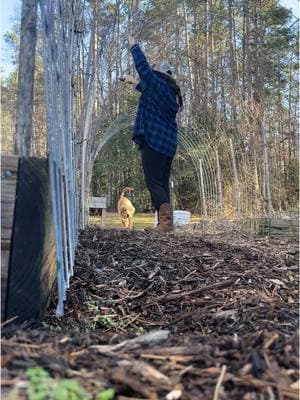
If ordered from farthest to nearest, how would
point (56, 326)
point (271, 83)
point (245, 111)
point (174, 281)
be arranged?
point (271, 83), point (245, 111), point (174, 281), point (56, 326)

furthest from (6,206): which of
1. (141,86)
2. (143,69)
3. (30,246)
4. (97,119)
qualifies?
(97,119)

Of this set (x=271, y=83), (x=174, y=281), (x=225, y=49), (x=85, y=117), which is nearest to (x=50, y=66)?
(x=174, y=281)

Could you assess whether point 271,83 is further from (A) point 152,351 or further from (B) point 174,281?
(A) point 152,351

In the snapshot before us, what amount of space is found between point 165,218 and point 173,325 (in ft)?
9.58

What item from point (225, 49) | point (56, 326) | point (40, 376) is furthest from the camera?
point (225, 49)

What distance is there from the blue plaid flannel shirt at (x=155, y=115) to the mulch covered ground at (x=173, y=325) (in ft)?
3.50

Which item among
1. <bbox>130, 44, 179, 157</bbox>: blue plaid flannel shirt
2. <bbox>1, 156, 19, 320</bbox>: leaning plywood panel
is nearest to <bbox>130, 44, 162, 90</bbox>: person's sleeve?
<bbox>130, 44, 179, 157</bbox>: blue plaid flannel shirt

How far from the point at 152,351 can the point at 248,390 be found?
0.85 ft

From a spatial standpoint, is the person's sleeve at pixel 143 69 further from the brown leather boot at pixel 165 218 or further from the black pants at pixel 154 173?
the brown leather boot at pixel 165 218

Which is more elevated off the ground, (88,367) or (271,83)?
(271,83)

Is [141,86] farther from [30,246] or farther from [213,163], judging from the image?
[213,163]

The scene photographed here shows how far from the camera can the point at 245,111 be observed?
7773 mm

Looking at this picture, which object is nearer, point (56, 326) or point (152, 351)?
point (152, 351)

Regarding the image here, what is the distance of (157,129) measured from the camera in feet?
15.8
